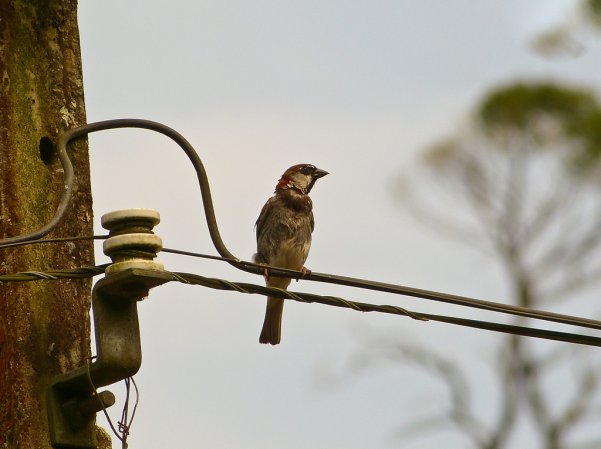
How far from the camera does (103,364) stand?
484cm

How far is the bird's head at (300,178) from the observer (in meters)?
8.66

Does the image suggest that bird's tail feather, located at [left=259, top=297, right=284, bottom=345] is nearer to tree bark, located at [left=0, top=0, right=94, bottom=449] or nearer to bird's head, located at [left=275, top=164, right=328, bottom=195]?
bird's head, located at [left=275, top=164, right=328, bottom=195]

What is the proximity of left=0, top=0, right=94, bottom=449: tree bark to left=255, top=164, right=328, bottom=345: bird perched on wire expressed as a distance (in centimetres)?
289

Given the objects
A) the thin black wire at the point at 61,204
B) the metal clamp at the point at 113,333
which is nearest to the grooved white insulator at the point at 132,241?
the metal clamp at the point at 113,333

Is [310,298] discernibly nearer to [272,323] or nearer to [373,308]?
[373,308]

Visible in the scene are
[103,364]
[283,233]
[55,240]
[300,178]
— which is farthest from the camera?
[300,178]

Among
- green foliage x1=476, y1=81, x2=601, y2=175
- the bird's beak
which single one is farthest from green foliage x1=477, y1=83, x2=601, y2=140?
the bird's beak

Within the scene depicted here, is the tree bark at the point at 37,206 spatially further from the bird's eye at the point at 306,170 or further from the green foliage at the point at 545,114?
the green foliage at the point at 545,114

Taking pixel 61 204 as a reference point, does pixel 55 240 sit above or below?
below

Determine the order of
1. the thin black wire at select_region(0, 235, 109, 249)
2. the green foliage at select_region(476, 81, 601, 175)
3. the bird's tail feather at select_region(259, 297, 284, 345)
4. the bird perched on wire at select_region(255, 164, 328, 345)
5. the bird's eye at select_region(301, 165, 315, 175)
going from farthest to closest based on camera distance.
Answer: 1. the green foliage at select_region(476, 81, 601, 175)
2. the bird's eye at select_region(301, 165, 315, 175)
3. the bird's tail feather at select_region(259, 297, 284, 345)
4. the bird perched on wire at select_region(255, 164, 328, 345)
5. the thin black wire at select_region(0, 235, 109, 249)

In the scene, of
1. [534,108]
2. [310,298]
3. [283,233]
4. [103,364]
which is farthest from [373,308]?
[534,108]

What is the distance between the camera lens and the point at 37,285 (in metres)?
5.04

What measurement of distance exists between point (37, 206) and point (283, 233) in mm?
3261

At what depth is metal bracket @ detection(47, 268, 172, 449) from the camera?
486 cm
